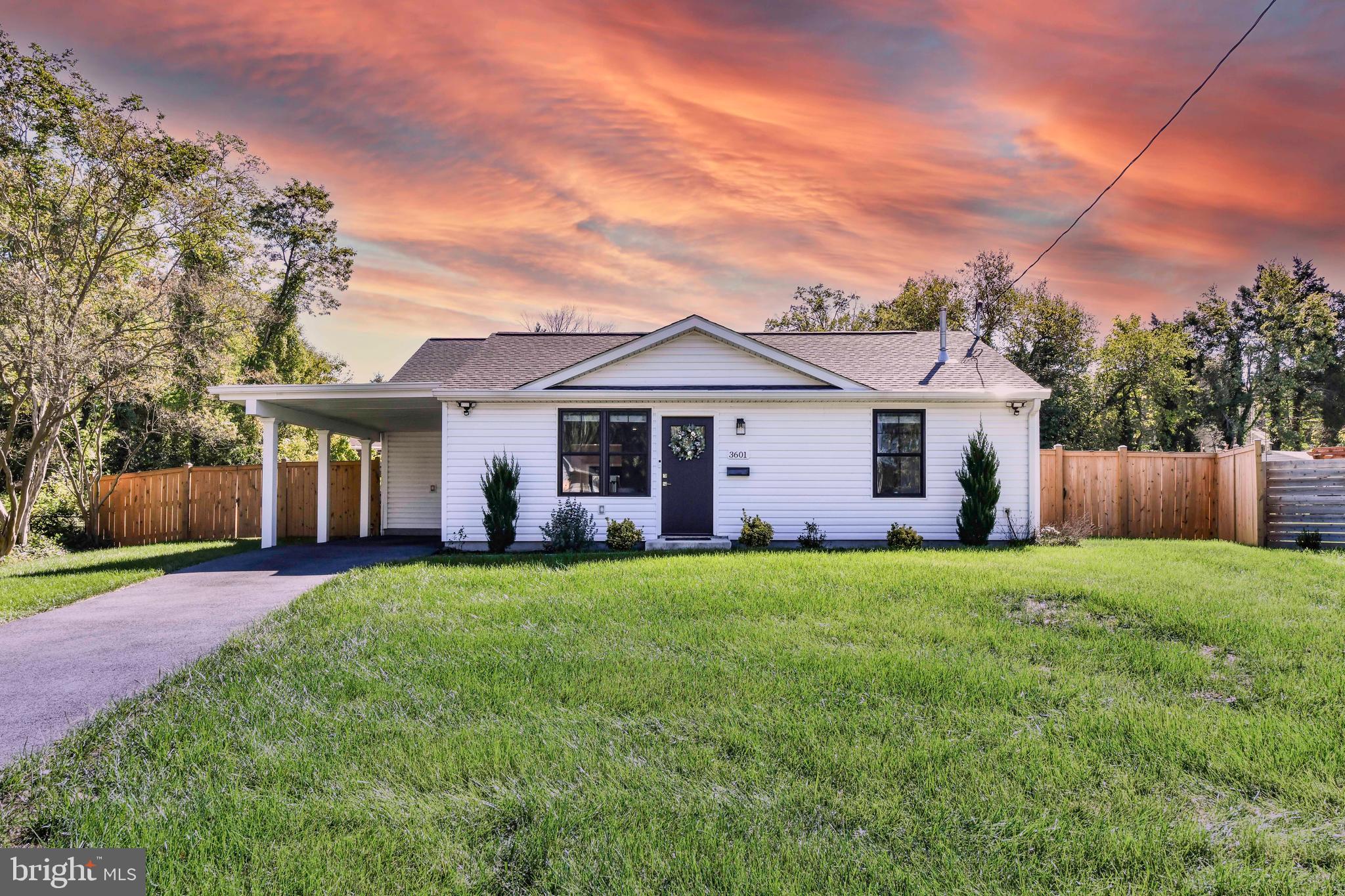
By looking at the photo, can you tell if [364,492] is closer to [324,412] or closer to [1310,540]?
[324,412]

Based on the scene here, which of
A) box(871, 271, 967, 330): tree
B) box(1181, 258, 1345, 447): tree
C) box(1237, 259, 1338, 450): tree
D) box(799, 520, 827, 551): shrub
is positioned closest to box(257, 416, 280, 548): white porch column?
box(799, 520, 827, 551): shrub

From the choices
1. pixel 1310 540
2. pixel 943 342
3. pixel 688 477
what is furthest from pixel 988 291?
pixel 688 477

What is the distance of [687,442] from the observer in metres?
11.4

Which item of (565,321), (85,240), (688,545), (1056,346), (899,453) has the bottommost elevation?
(688,545)

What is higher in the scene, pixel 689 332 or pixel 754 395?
pixel 689 332

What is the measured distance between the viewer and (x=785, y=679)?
167 inches

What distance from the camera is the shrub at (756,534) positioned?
11.0m

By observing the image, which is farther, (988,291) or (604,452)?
(988,291)

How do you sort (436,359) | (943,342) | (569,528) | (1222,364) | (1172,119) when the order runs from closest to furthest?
(1172,119), (569,528), (943,342), (436,359), (1222,364)

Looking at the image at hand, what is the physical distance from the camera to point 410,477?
50.8ft

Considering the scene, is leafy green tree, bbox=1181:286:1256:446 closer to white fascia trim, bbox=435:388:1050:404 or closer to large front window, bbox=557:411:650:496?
white fascia trim, bbox=435:388:1050:404

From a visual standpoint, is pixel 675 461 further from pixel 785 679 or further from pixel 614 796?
pixel 614 796

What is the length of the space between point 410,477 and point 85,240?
7.09 metres

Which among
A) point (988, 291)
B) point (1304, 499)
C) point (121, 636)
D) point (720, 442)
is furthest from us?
point (988, 291)
